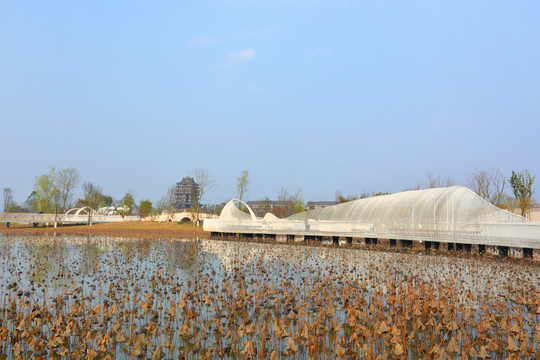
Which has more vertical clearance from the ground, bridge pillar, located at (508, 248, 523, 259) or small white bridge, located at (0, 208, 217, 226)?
small white bridge, located at (0, 208, 217, 226)

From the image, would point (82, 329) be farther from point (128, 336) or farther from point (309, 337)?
point (309, 337)

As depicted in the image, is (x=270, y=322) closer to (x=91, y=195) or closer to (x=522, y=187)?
(x=522, y=187)

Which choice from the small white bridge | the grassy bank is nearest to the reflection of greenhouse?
the grassy bank

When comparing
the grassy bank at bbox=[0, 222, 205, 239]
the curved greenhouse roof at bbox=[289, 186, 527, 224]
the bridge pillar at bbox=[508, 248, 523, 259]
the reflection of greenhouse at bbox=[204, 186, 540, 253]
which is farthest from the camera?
the grassy bank at bbox=[0, 222, 205, 239]

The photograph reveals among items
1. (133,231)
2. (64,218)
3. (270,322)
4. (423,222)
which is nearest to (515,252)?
(423,222)

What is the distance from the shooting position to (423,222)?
96.7ft

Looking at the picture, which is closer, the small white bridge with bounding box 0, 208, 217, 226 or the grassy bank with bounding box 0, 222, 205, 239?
the grassy bank with bounding box 0, 222, 205, 239

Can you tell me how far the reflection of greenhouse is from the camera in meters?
22.9

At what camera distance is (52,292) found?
41.0ft

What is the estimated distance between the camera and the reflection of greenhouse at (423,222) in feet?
75.1

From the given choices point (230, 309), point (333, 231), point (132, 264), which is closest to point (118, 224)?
point (333, 231)

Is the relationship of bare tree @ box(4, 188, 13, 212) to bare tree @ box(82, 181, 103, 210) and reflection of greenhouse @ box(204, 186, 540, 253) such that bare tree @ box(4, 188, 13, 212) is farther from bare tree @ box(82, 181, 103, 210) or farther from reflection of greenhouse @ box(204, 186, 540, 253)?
reflection of greenhouse @ box(204, 186, 540, 253)

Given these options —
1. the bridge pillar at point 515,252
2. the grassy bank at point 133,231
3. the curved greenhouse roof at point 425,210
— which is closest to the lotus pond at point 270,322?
the bridge pillar at point 515,252

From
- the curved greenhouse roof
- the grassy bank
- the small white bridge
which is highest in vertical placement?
the curved greenhouse roof
